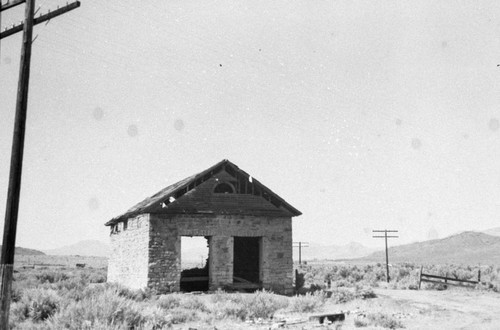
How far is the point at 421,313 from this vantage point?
15367mm

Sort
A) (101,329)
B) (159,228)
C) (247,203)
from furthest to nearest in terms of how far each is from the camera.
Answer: (247,203) → (159,228) → (101,329)

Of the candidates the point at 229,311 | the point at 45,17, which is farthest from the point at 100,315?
the point at 45,17

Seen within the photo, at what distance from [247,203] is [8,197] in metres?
13.9

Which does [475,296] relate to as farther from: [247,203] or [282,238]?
[247,203]

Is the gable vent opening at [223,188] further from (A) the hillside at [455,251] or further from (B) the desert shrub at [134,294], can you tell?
(A) the hillside at [455,251]

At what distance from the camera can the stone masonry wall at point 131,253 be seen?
18984mm

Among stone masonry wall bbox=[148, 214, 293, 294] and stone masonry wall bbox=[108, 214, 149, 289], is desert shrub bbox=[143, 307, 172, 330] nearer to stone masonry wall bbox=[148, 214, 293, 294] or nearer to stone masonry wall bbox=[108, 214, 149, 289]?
stone masonry wall bbox=[148, 214, 293, 294]

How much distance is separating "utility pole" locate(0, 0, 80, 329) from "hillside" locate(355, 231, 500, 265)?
81.8 metres

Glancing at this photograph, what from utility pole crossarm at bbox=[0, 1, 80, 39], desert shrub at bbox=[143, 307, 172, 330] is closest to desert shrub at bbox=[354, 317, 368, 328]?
desert shrub at bbox=[143, 307, 172, 330]

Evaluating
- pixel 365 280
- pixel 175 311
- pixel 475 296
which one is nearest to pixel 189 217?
pixel 175 311

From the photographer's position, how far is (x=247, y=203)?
20641 mm

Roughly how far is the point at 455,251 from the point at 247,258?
8673 centimetres

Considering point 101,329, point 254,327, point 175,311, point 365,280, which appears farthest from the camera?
point 365,280

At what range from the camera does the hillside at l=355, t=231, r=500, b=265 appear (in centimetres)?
8394
